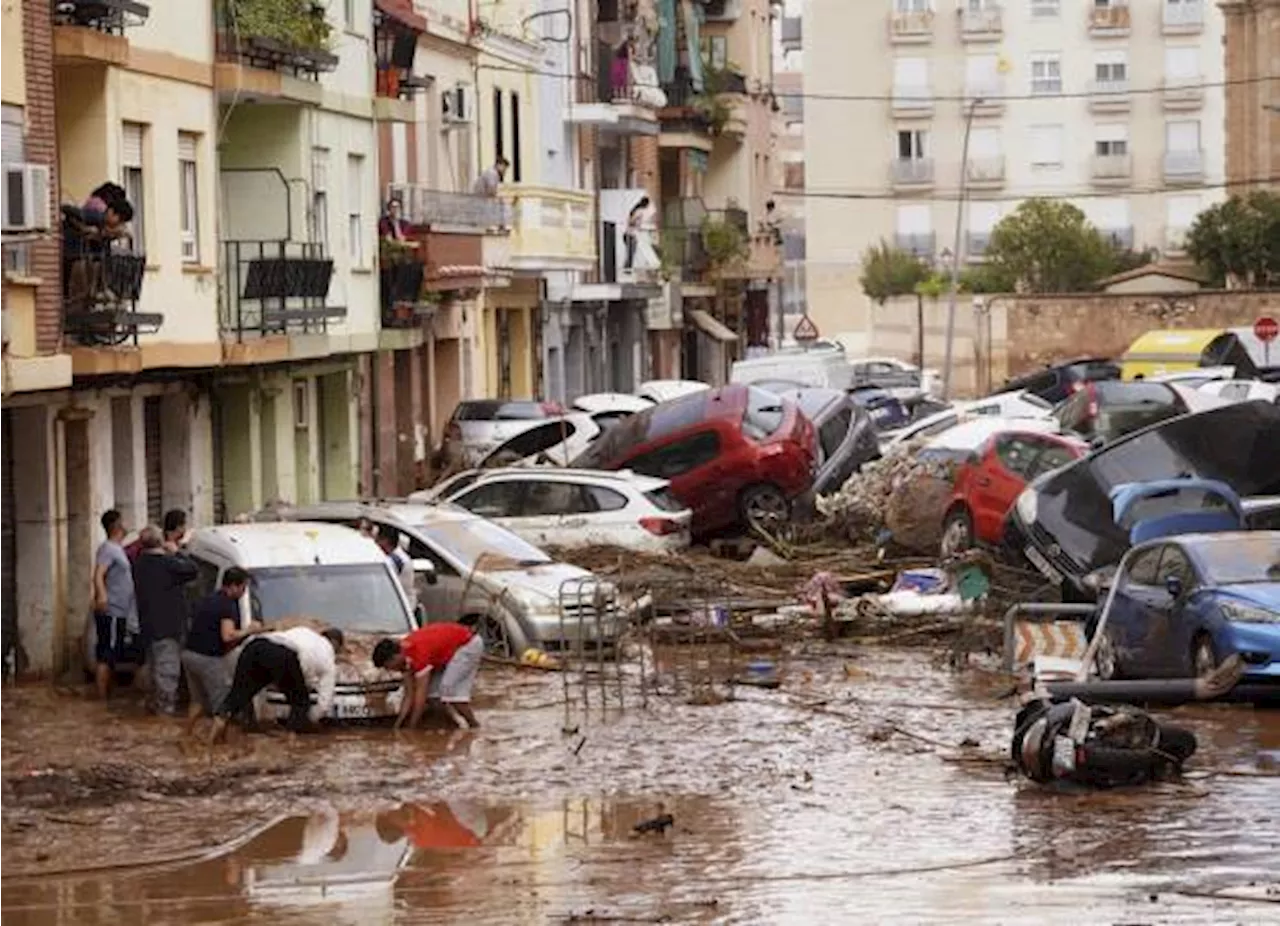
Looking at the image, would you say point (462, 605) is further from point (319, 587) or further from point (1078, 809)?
point (1078, 809)

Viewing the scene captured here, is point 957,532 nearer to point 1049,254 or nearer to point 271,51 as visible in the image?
point 271,51

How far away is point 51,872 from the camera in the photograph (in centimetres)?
1859

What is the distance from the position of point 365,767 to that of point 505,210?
26.5 meters

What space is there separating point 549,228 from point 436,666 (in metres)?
29.6

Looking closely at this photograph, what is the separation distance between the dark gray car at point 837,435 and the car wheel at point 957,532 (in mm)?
4635

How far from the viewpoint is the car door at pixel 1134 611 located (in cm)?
2541

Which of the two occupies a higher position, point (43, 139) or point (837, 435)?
point (43, 139)

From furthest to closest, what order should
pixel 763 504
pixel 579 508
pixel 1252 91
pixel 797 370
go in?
pixel 1252 91 → pixel 797 370 → pixel 763 504 → pixel 579 508

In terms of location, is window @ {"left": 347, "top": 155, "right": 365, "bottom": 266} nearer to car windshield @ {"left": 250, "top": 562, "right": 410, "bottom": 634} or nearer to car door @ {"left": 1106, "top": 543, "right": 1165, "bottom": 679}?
car windshield @ {"left": 250, "top": 562, "right": 410, "bottom": 634}

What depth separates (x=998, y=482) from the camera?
35.0 m

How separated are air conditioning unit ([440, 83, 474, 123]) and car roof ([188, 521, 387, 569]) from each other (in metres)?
22.4

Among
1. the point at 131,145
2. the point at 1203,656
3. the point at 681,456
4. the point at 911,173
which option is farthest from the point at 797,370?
the point at 911,173

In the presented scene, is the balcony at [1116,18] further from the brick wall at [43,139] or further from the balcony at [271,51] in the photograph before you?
the brick wall at [43,139]

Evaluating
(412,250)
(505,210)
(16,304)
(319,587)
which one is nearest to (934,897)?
(319,587)
